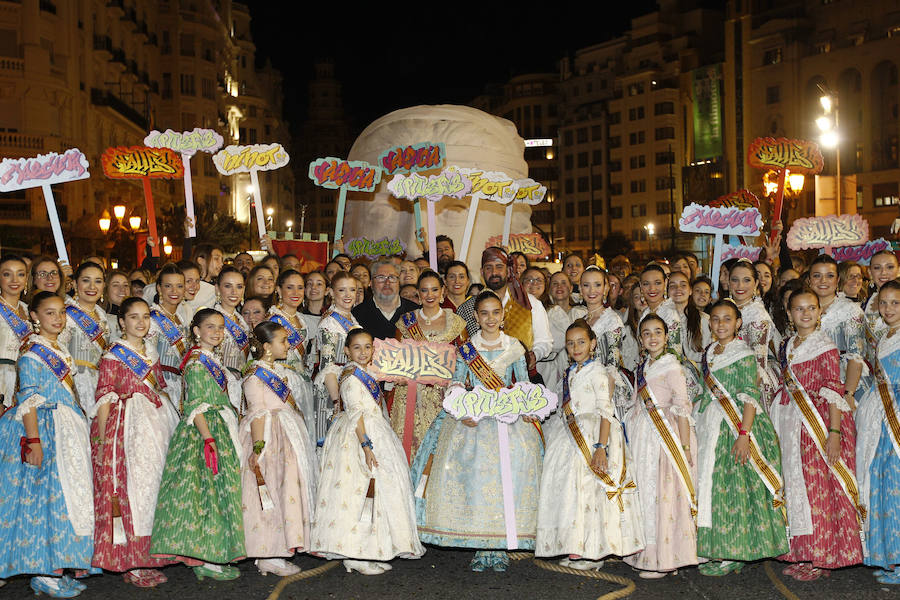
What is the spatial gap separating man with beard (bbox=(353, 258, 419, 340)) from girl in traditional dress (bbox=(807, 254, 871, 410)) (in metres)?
3.10

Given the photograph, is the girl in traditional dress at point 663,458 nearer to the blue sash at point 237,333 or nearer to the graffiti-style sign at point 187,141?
the blue sash at point 237,333

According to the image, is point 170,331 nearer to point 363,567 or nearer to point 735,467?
point 363,567

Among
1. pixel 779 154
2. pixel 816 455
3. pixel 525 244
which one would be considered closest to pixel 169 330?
Answer: pixel 816 455

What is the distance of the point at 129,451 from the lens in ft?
17.5

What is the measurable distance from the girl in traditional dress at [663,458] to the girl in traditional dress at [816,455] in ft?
2.08

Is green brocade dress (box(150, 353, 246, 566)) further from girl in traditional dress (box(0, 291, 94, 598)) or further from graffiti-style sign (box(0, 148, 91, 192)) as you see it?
graffiti-style sign (box(0, 148, 91, 192))

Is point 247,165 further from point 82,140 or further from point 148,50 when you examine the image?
point 148,50

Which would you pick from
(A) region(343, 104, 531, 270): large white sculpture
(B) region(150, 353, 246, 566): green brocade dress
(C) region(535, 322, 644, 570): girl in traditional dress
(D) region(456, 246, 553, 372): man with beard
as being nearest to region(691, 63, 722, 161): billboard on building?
(A) region(343, 104, 531, 270): large white sculpture

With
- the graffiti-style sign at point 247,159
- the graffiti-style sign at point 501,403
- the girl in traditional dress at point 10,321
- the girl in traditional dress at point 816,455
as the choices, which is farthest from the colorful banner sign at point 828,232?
the girl in traditional dress at point 10,321

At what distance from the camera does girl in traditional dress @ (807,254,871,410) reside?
5.64m

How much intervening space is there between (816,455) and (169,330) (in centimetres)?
432

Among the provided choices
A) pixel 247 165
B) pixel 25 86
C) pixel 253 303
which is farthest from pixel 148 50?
pixel 253 303

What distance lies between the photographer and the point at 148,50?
48.1m

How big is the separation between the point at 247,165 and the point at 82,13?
3009cm
